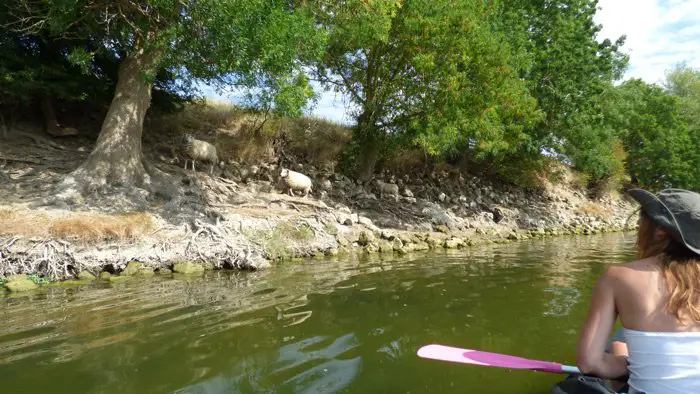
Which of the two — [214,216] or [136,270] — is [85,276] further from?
[214,216]

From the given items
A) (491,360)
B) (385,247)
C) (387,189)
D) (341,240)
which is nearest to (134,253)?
(341,240)

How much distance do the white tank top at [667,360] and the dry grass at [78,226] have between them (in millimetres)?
8403

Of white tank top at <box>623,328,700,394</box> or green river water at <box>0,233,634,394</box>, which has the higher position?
white tank top at <box>623,328,700,394</box>

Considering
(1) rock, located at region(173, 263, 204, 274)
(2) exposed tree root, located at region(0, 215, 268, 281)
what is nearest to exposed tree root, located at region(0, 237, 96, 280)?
(2) exposed tree root, located at region(0, 215, 268, 281)

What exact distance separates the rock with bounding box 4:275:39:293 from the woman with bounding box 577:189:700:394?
7.87 metres

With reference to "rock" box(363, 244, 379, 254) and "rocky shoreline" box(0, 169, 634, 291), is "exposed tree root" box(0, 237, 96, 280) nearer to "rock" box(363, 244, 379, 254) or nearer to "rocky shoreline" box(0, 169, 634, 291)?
"rocky shoreline" box(0, 169, 634, 291)

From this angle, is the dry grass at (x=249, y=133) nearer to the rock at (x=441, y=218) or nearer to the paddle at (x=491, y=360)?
the rock at (x=441, y=218)

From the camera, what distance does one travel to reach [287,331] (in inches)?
173

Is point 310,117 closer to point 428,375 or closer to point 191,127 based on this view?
point 191,127

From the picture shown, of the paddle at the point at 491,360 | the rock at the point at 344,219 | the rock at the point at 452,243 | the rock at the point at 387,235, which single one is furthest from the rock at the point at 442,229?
the paddle at the point at 491,360

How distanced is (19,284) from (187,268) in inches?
101

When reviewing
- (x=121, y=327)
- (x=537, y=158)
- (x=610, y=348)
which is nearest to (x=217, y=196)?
(x=121, y=327)

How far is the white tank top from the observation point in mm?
2045

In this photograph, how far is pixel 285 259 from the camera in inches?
384
